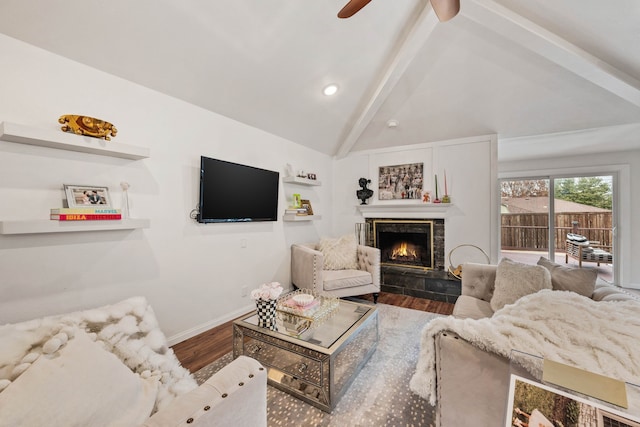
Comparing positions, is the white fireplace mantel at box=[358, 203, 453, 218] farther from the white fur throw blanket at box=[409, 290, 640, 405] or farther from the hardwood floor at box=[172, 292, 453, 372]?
the white fur throw blanket at box=[409, 290, 640, 405]

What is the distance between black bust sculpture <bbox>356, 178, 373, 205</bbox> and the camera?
4637 millimetres

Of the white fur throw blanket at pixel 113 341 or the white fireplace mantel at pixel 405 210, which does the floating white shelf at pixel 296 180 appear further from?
the white fur throw blanket at pixel 113 341

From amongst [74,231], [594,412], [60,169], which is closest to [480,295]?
[594,412]

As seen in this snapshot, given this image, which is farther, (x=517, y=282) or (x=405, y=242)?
(x=405, y=242)

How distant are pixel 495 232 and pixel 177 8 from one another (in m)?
4.38

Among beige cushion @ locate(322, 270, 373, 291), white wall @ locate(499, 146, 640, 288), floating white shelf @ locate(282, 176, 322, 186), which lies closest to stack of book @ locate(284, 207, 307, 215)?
floating white shelf @ locate(282, 176, 322, 186)

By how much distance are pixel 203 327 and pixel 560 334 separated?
2.77 meters

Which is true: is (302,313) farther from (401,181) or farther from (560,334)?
(401,181)

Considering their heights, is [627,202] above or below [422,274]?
above

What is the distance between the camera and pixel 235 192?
2.90 m

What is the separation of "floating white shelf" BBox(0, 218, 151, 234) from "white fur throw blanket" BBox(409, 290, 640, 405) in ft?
6.93

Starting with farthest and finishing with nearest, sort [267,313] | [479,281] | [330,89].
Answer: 1. [330,89]
2. [479,281]
3. [267,313]

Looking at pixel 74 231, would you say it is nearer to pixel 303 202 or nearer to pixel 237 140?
pixel 237 140

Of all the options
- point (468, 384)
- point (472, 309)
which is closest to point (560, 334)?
point (468, 384)
